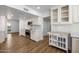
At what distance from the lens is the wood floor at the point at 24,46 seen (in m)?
1.28

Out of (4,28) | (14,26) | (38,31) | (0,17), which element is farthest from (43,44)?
(0,17)

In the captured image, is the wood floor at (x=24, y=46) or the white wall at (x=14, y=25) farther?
the white wall at (x=14, y=25)

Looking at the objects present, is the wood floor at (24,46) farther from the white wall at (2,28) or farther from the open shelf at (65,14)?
the open shelf at (65,14)

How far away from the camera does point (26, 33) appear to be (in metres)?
1.47

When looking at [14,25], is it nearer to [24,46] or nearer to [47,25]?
[24,46]

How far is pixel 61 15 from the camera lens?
4.35 ft

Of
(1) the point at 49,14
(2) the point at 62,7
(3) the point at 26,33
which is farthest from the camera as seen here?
(3) the point at 26,33

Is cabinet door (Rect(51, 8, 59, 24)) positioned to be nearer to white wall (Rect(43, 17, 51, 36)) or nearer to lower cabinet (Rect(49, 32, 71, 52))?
white wall (Rect(43, 17, 51, 36))

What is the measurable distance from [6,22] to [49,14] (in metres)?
0.76

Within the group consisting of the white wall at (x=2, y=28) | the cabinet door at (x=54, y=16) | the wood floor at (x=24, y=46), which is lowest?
the wood floor at (x=24, y=46)

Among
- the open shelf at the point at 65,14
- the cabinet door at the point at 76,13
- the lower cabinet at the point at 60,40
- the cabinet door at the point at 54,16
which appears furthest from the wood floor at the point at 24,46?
the cabinet door at the point at 76,13

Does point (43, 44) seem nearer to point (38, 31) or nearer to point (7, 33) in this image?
point (38, 31)

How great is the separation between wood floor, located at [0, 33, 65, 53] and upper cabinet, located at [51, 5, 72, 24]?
1.24 ft

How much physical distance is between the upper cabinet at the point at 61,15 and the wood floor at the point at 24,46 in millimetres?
377
